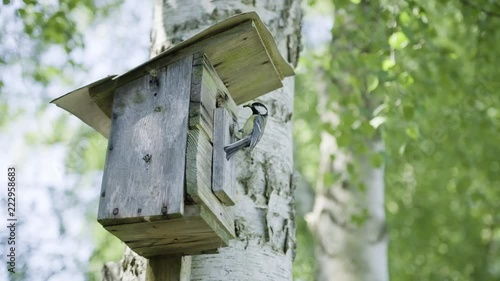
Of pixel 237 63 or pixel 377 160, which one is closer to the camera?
pixel 237 63

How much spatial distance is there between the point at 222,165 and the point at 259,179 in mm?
412

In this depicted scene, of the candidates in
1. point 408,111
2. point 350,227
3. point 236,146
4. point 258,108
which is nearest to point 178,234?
point 236,146

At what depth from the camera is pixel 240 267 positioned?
2.25 m

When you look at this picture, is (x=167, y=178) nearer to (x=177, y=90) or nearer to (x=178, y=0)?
(x=177, y=90)

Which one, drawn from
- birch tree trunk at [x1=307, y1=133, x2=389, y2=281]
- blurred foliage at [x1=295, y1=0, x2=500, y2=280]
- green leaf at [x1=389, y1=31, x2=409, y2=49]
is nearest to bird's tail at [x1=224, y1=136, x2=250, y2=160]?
blurred foliage at [x1=295, y1=0, x2=500, y2=280]

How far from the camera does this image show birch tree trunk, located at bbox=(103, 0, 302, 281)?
227 centimetres

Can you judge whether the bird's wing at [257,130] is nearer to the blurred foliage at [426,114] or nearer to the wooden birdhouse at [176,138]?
the wooden birdhouse at [176,138]

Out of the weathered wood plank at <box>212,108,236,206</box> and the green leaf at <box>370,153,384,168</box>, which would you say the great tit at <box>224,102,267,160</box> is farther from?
the green leaf at <box>370,153,384,168</box>

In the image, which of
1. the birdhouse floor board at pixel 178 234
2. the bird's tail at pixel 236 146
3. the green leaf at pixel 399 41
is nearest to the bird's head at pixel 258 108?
the bird's tail at pixel 236 146

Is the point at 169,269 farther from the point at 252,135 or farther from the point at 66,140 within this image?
the point at 66,140

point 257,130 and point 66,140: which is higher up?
point 66,140

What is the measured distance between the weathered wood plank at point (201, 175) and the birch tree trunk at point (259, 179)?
230mm

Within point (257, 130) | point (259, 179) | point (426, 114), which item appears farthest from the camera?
point (426, 114)

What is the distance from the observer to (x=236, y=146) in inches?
80.4
